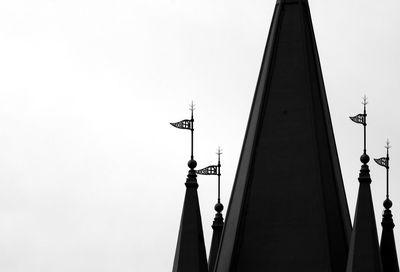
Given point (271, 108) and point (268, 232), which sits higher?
point (271, 108)

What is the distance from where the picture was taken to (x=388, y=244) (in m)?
70.1

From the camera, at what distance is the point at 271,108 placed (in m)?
68.1

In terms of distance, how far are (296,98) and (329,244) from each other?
5.23 meters

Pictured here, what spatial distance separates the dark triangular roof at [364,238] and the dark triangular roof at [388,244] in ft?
14.5

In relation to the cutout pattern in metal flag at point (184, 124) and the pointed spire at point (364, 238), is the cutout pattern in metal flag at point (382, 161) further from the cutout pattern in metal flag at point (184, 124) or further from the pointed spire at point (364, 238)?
the pointed spire at point (364, 238)

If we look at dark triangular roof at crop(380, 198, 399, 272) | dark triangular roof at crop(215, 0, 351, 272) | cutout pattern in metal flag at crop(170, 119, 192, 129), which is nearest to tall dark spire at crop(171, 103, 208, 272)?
dark triangular roof at crop(215, 0, 351, 272)

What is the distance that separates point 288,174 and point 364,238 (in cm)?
396

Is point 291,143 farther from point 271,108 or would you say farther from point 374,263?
point 374,263

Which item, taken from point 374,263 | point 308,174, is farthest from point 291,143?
point 374,263

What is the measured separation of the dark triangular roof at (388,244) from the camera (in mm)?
69312

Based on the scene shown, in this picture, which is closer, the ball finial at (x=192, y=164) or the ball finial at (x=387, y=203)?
the ball finial at (x=192, y=164)

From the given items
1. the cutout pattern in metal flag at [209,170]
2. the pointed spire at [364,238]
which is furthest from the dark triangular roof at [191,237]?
the pointed spire at [364,238]

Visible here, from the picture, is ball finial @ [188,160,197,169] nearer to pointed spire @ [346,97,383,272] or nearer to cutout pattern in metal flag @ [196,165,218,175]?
cutout pattern in metal flag @ [196,165,218,175]

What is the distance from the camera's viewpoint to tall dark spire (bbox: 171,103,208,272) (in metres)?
66.4
